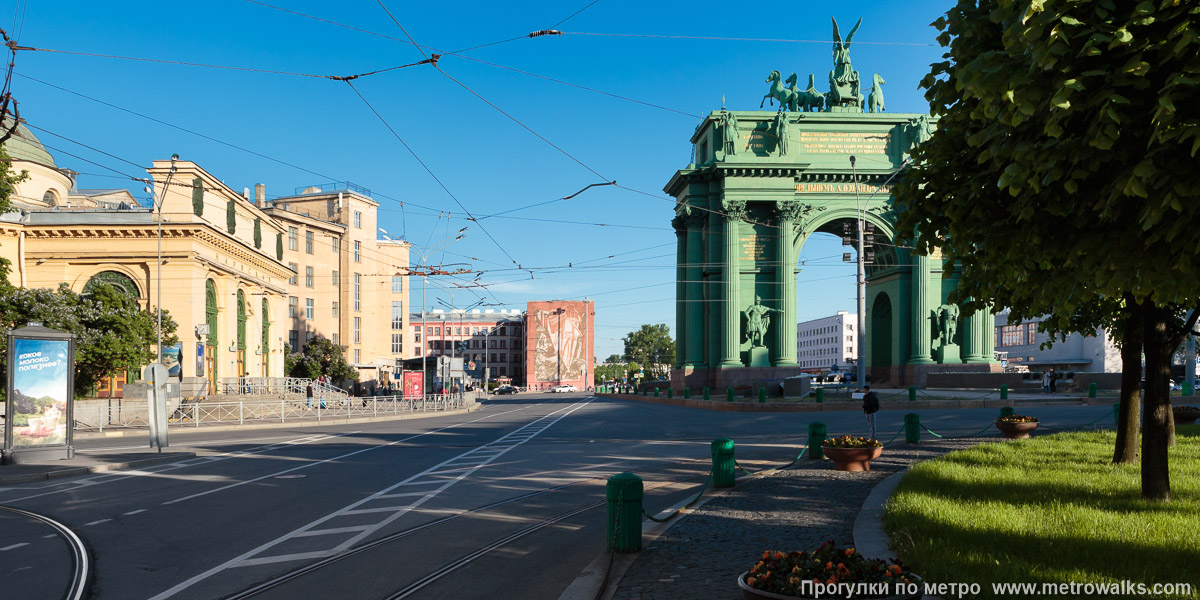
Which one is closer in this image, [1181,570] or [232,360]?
[1181,570]

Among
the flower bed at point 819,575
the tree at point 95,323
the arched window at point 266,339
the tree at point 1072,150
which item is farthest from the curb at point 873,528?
the arched window at point 266,339

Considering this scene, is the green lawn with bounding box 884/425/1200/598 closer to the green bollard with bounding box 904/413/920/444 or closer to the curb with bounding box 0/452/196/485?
the green bollard with bounding box 904/413/920/444

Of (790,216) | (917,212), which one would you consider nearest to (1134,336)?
(917,212)

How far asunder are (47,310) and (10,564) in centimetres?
3033

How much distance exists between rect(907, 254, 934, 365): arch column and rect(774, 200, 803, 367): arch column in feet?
26.1

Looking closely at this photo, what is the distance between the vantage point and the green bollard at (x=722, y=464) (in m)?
13.2

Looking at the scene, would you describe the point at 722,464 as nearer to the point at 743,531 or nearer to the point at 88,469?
the point at 743,531

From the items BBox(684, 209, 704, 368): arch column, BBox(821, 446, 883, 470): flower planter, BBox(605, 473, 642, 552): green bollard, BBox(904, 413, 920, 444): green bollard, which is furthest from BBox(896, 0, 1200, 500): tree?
BBox(684, 209, 704, 368): arch column

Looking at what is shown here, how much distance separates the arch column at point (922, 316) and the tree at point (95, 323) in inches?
1703

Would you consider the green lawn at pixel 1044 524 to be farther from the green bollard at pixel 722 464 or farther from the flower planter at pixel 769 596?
the green bollard at pixel 722 464

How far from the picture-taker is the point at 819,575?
16.5 feet

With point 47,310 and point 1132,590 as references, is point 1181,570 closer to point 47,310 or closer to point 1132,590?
point 1132,590

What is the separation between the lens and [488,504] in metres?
12.4

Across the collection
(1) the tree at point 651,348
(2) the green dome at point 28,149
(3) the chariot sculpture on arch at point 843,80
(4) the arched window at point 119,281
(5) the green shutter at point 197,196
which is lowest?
(1) the tree at point 651,348
